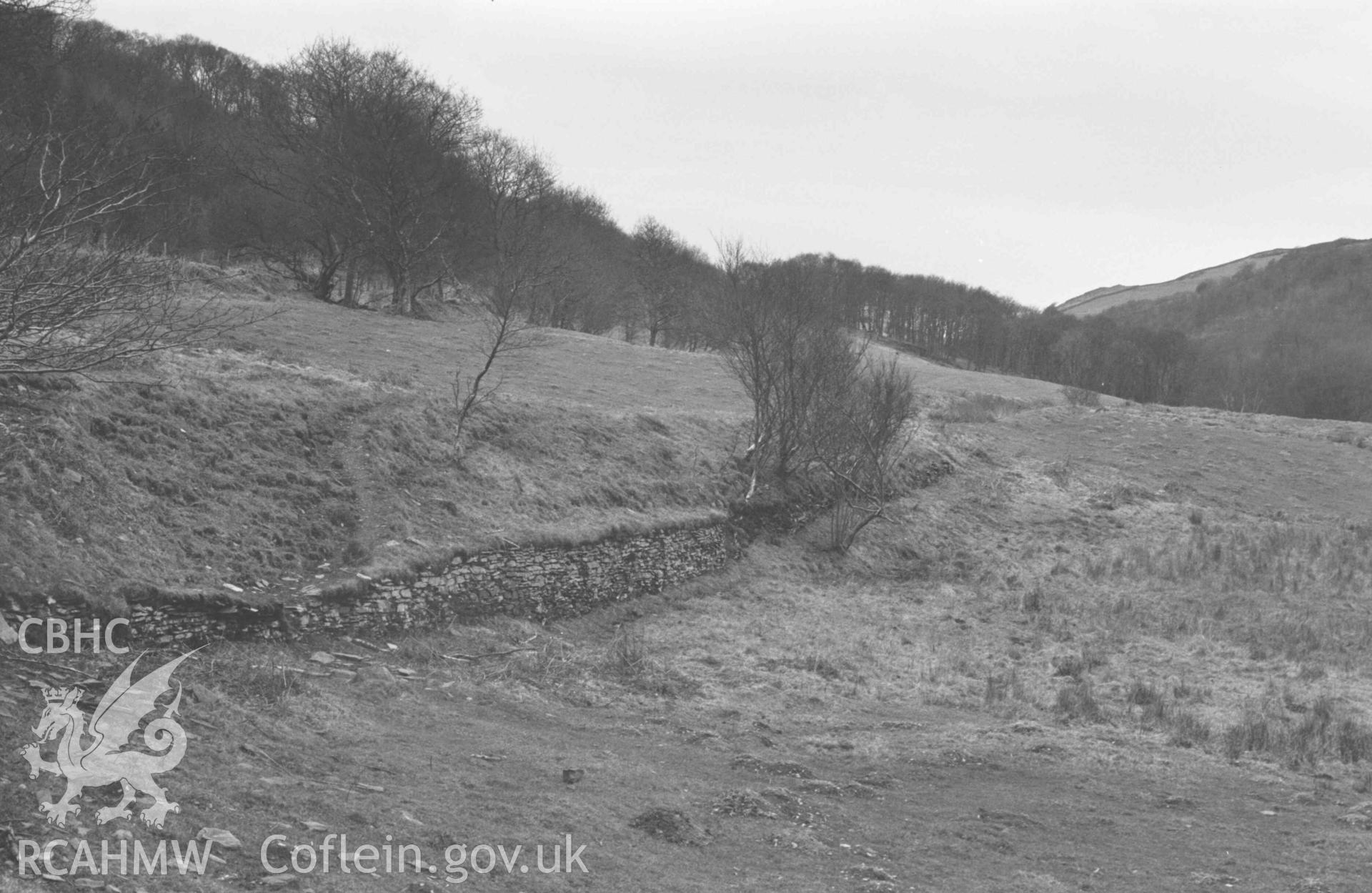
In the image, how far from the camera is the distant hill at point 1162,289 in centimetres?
13950

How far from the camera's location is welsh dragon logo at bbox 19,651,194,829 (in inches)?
256

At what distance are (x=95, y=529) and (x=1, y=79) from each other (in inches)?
466

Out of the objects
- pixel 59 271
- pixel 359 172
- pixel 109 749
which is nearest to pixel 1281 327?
pixel 359 172

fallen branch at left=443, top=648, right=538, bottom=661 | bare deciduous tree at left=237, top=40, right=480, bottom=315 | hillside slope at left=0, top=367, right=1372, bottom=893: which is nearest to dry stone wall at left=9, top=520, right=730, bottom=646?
hillside slope at left=0, top=367, right=1372, bottom=893

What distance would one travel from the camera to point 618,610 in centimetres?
1797

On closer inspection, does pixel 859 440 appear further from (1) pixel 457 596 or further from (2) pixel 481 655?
(2) pixel 481 655

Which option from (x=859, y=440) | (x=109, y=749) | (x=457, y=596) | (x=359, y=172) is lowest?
(x=457, y=596)

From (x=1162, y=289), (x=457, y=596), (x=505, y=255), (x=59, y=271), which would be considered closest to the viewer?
(x=59, y=271)

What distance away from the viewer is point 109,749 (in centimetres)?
714

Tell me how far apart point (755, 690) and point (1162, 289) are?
495ft

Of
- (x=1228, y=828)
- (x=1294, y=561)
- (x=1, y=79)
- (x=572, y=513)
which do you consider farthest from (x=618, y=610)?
(x=1294, y=561)

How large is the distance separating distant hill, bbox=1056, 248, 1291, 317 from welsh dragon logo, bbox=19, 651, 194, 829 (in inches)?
5528

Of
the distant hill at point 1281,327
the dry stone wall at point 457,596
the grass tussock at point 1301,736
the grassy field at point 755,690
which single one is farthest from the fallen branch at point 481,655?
the distant hill at point 1281,327

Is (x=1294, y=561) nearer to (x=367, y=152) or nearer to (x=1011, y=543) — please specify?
(x=1011, y=543)
